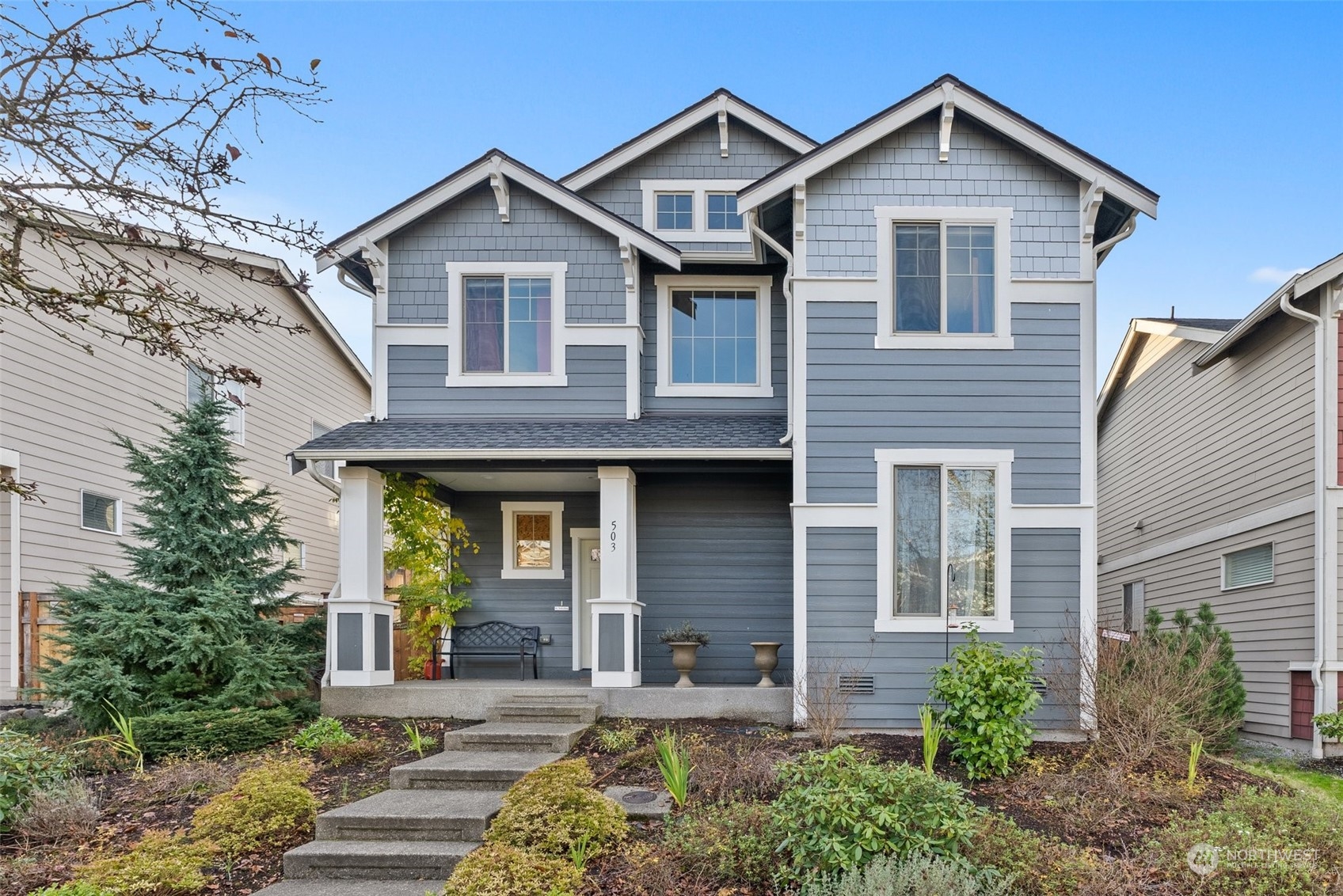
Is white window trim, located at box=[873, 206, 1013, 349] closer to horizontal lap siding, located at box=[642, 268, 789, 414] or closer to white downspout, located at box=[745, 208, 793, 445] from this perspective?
white downspout, located at box=[745, 208, 793, 445]

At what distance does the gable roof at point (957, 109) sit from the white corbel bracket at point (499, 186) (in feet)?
10.4

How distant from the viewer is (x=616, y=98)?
14414 millimetres

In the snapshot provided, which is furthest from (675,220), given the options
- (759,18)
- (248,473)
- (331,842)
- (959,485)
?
(331,842)

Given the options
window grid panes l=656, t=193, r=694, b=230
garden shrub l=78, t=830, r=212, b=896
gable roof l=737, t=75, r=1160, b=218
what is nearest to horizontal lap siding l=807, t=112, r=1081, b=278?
gable roof l=737, t=75, r=1160, b=218

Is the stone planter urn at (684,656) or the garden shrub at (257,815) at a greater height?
the stone planter urn at (684,656)

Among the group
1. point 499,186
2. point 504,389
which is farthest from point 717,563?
point 499,186

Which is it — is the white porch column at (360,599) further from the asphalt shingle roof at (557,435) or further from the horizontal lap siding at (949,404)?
the horizontal lap siding at (949,404)

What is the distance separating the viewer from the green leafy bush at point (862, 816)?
486 cm

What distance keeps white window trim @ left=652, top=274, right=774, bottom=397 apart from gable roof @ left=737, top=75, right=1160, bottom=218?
2292 mm

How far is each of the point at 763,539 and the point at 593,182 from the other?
535 centimetres

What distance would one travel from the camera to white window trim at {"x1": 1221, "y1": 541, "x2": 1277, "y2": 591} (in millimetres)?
10828

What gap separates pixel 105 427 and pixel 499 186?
6048 millimetres

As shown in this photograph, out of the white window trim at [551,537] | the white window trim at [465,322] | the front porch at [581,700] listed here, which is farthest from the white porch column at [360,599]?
the white window trim at [551,537]

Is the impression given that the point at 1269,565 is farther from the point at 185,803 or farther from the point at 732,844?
the point at 185,803
